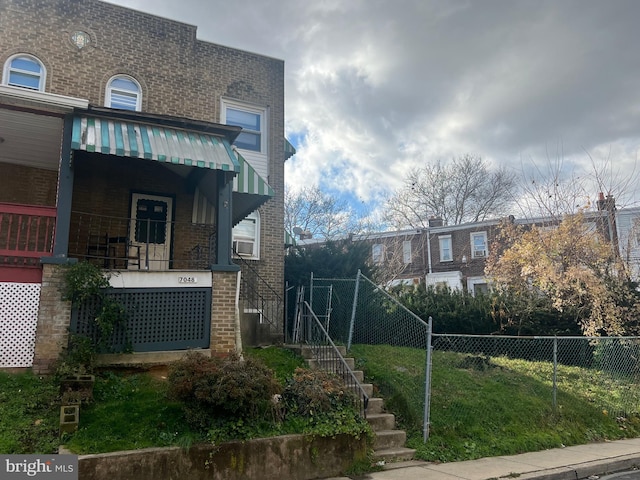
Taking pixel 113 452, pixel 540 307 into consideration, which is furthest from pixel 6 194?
pixel 540 307

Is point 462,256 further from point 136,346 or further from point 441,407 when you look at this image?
point 136,346

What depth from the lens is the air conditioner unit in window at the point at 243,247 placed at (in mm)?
13316

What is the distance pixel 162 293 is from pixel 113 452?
3217 mm

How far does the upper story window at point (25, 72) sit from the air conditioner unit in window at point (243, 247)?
5.95m

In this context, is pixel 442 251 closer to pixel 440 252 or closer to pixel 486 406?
pixel 440 252

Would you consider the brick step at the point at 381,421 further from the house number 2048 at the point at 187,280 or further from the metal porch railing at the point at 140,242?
the metal porch railing at the point at 140,242

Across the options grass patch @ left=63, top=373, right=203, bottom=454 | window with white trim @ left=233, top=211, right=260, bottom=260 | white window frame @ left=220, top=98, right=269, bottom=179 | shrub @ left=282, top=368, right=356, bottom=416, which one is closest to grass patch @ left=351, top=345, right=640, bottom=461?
shrub @ left=282, top=368, right=356, bottom=416

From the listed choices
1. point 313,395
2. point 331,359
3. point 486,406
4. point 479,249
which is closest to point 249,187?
point 331,359

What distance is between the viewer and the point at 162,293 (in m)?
8.05

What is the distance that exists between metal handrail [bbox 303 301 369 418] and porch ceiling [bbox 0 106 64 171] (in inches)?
234

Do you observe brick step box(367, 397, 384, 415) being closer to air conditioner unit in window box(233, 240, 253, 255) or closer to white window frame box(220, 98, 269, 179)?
air conditioner unit in window box(233, 240, 253, 255)

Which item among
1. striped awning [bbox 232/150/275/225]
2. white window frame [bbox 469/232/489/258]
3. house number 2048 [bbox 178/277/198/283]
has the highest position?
white window frame [bbox 469/232/489/258]

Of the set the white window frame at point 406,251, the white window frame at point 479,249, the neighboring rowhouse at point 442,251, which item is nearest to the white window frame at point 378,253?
the neighboring rowhouse at point 442,251

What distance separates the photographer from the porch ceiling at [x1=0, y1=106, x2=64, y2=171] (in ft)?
27.8
